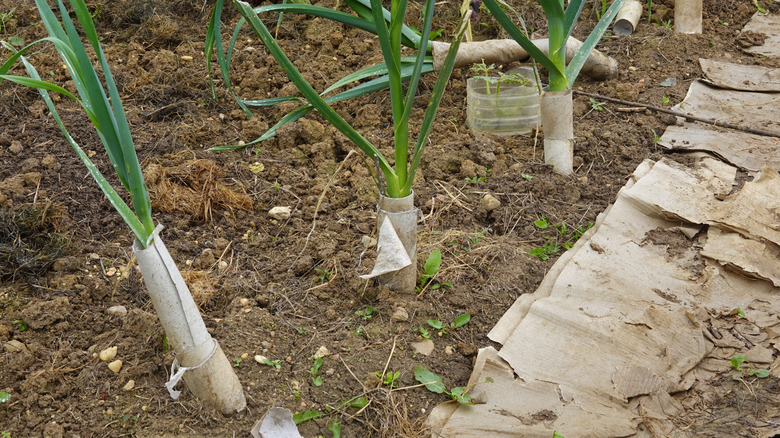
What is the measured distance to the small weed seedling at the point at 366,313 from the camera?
1764mm

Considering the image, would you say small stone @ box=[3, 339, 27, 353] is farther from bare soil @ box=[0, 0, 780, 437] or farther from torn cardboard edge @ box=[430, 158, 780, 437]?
torn cardboard edge @ box=[430, 158, 780, 437]

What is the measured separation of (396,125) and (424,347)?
58cm

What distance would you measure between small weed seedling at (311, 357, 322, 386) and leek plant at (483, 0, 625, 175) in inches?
45.2

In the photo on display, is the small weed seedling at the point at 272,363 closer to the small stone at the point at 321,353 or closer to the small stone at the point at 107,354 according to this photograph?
the small stone at the point at 321,353

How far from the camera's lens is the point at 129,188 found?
1.22m

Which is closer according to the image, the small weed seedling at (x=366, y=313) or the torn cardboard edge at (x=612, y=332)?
the torn cardboard edge at (x=612, y=332)

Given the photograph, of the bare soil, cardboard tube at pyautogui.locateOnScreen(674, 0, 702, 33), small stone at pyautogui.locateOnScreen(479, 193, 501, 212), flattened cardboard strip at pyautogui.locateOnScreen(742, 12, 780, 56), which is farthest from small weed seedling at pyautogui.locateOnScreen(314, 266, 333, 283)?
flattened cardboard strip at pyautogui.locateOnScreen(742, 12, 780, 56)

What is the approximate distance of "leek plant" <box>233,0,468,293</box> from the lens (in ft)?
4.87

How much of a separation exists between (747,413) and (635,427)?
10.3 inches

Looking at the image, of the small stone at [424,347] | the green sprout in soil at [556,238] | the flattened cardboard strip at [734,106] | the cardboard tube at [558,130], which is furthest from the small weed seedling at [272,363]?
the flattened cardboard strip at [734,106]

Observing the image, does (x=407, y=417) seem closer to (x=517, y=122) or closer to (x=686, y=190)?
(x=686, y=190)

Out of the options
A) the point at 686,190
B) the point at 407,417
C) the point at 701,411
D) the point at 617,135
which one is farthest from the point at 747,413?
the point at 617,135

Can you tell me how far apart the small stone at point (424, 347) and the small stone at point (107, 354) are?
75cm

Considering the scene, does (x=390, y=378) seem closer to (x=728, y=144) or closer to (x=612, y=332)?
(x=612, y=332)
